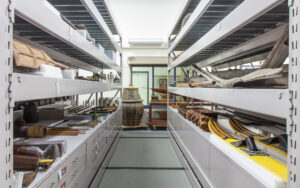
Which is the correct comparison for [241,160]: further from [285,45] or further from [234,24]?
[234,24]

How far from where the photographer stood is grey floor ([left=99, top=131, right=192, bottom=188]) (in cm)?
204

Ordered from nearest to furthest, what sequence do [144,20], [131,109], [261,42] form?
[261,42], [131,109], [144,20]

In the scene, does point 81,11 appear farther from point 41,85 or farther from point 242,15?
point 242,15

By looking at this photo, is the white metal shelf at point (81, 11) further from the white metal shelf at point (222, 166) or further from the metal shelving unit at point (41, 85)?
the white metal shelf at point (222, 166)

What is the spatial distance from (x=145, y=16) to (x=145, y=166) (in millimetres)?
4638

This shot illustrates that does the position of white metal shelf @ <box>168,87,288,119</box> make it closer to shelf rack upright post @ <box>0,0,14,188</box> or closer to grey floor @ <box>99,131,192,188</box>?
shelf rack upright post @ <box>0,0,14,188</box>

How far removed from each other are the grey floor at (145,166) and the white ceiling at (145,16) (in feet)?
9.69

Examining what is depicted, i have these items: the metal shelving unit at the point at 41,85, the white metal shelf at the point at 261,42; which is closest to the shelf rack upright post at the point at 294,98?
the white metal shelf at the point at 261,42

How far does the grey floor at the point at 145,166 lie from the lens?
2.04m

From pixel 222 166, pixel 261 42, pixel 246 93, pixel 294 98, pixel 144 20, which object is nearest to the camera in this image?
pixel 294 98

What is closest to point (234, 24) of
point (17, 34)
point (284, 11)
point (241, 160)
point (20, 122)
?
point (284, 11)

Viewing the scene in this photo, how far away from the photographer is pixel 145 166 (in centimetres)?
245

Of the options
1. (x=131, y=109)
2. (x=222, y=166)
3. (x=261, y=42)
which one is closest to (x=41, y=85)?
(x=222, y=166)

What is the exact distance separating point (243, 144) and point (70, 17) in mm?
2150
